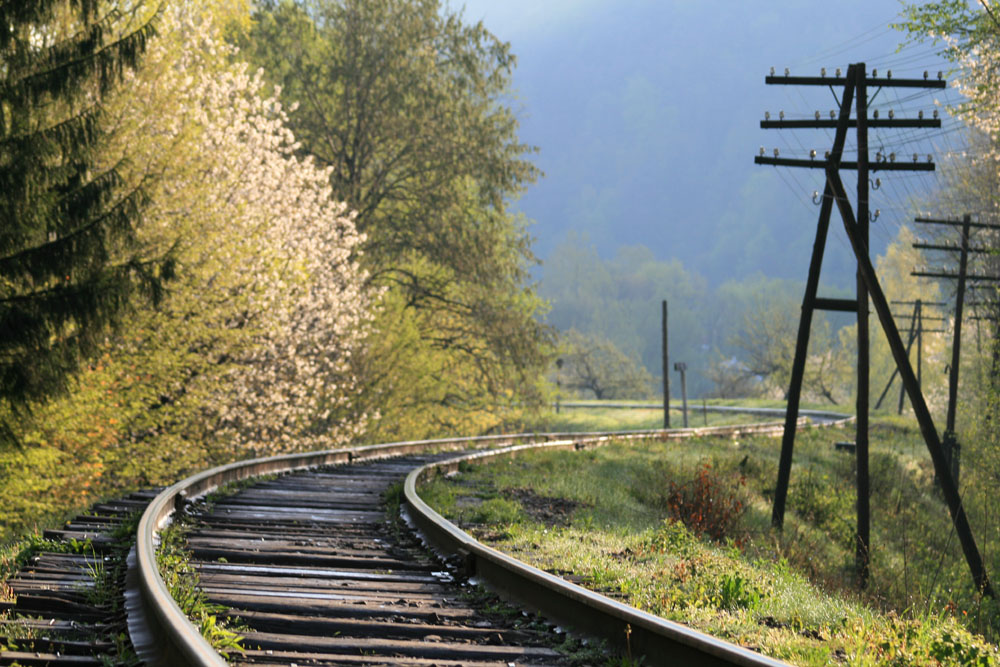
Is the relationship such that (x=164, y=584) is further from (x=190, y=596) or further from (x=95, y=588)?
(x=95, y=588)

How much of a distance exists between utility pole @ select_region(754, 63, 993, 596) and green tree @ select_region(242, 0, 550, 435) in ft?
52.8

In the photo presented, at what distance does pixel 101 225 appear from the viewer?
14.5 meters

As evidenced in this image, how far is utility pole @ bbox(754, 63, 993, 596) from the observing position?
1650cm

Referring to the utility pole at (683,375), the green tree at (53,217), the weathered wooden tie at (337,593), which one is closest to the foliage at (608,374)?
the utility pole at (683,375)

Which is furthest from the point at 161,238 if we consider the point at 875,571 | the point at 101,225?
the point at 875,571

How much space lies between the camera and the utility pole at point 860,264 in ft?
54.1

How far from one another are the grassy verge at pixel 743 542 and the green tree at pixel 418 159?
9.67 m

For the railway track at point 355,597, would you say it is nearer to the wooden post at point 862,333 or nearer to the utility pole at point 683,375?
the wooden post at point 862,333

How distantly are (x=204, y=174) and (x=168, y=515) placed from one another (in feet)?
48.6

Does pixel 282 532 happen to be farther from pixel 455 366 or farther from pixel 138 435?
pixel 455 366

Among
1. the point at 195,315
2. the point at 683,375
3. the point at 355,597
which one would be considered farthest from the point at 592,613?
the point at 683,375

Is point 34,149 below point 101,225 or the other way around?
the other way around

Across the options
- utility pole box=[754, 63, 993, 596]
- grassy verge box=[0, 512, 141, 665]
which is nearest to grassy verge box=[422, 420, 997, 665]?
utility pole box=[754, 63, 993, 596]

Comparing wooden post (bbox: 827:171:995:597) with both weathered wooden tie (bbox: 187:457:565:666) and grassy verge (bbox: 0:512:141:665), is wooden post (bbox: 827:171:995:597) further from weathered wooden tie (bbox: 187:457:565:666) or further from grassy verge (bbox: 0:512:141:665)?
grassy verge (bbox: 0:512:141:665)
